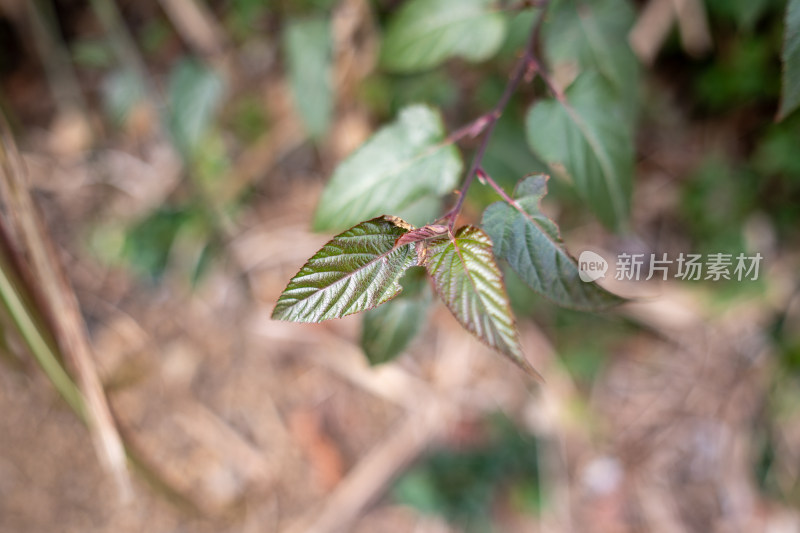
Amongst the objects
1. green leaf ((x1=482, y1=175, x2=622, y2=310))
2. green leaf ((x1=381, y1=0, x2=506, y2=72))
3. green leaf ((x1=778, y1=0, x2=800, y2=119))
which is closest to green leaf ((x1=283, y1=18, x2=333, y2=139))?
green leaf ((x1=381, y1=0, x2=506, y2=72))

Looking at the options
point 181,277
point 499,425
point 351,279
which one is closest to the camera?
point 351,279

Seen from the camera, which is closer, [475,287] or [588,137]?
[475,287]

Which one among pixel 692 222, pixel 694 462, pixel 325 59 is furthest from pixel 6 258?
pixel 694 462

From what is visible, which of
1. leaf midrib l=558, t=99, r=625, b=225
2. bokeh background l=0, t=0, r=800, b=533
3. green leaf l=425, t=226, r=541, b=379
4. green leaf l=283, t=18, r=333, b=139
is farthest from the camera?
bokeh background l=0, t=0, r=800, b=533

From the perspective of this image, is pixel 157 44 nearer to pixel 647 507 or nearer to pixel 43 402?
pixel 43 402

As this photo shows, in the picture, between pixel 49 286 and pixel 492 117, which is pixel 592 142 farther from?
pixel 49 286

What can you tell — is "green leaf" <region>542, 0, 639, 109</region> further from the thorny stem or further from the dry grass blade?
the dry grass blade

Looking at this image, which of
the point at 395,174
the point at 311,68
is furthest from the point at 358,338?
the point at 395,174
